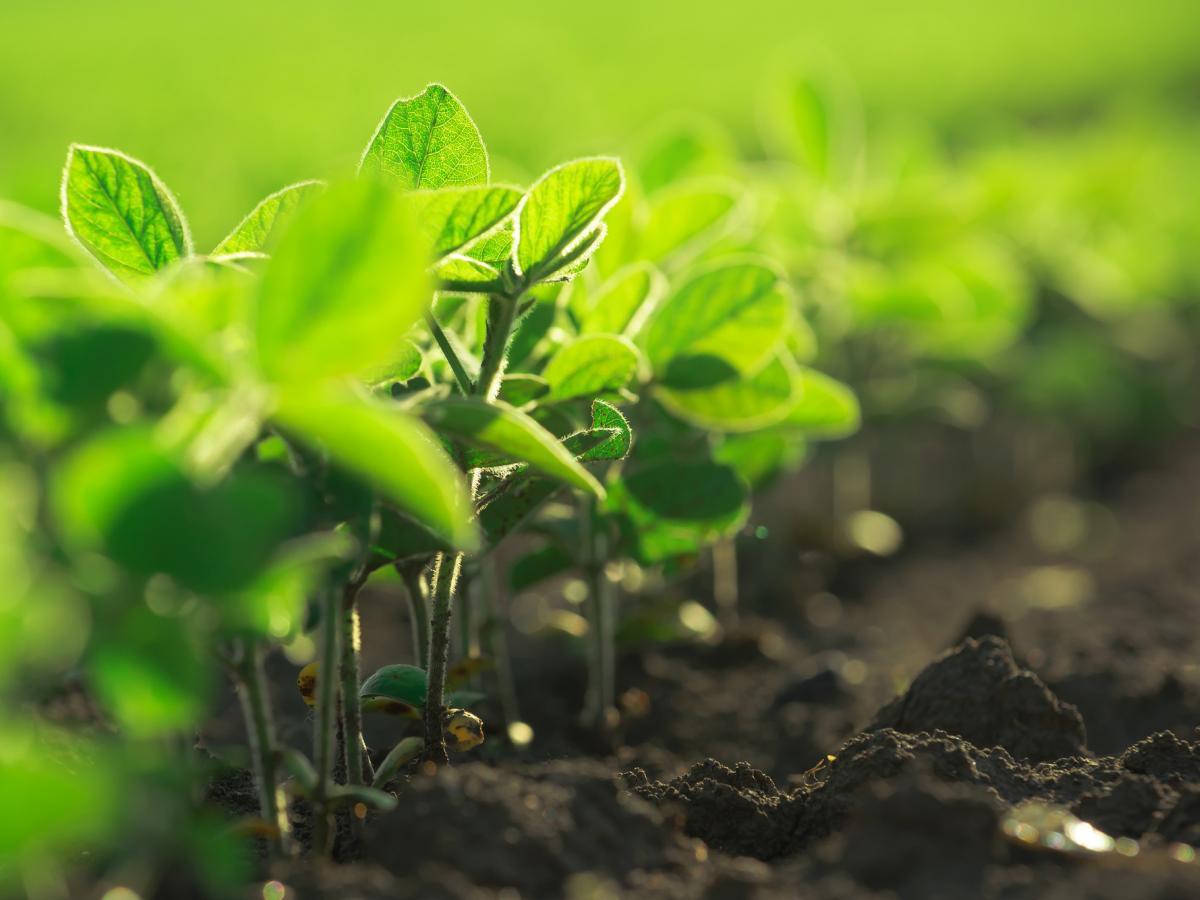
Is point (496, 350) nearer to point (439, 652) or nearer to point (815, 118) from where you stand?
point (439, 652)

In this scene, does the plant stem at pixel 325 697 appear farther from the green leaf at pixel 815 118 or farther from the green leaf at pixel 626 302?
the green leaf at pixel 815 118

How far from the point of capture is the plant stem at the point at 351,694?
1.17 meters

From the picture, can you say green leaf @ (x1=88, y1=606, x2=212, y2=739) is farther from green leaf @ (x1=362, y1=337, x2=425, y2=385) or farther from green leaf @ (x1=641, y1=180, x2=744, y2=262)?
green leaf @ (x1=641, y1=180, x2=744, y2=262)

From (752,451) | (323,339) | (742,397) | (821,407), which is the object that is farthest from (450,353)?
(752,451)

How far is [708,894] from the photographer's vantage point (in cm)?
99

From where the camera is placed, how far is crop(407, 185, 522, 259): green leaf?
3.23 feet

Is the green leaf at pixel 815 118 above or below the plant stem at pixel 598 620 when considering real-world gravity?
above

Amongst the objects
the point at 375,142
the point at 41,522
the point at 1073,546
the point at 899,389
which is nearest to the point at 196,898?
the point at 41,522

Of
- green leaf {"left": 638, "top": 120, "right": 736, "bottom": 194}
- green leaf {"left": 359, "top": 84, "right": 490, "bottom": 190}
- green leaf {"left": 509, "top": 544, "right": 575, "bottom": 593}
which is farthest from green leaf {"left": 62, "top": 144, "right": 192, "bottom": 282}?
green leaf {"left": 638, "top": 120, "right": 736, "bottom": 194}

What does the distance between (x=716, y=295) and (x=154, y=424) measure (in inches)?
30.5

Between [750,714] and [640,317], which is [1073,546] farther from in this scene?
[640,317]

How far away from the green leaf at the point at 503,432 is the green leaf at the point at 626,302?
500 millimetres

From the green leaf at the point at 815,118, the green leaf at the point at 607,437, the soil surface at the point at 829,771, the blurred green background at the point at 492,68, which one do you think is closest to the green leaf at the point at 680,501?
the soil surface at the point at 829,771

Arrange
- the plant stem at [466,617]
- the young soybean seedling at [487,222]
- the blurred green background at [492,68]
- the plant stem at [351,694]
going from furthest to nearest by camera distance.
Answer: the blurred green background at [492,68] → the plant stem at [466,617] → the plant stem at [351,694] → the young soybean seedling at [487,222]
